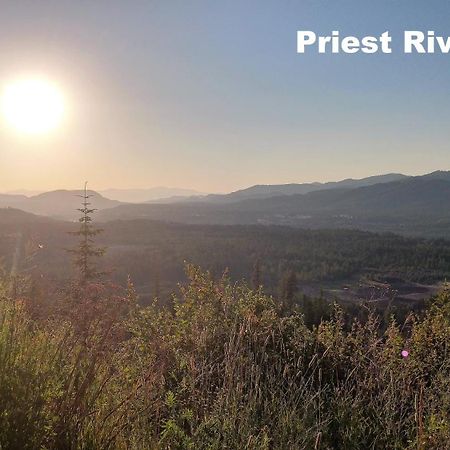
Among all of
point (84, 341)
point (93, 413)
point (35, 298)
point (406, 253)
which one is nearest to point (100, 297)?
point (84, 341)

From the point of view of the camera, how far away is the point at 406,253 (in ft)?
483

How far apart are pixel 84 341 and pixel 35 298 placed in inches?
90.7

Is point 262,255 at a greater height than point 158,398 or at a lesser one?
lesser

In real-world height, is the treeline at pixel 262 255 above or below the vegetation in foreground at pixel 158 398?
below

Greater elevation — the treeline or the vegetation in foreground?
the vegetation in foreground

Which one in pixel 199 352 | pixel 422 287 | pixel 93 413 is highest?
pixel 93 413

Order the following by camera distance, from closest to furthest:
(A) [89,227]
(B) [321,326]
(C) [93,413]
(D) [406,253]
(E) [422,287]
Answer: (C) [93,413] → (B) [321,326] → (A) [89,227] → (E) [422,287] → (D) [406,253]

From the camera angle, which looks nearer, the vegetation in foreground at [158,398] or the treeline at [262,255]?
the vegetation in foreground at [158,398]

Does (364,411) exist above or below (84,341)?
below

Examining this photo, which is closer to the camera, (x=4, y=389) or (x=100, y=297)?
(x=4, y=389)

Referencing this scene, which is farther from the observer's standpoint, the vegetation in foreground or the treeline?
the treeline

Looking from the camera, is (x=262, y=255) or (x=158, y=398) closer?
(x=158, y=398)

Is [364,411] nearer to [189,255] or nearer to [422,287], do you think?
[422,287]

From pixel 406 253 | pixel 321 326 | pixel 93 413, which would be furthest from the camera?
pixel 406 253
